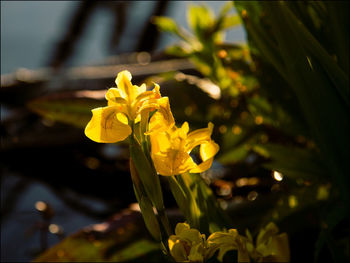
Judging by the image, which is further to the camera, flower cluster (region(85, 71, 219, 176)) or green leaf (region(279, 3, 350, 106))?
green leaf (region(279, 3, 350, 106))

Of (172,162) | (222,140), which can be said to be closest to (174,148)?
(172,162)

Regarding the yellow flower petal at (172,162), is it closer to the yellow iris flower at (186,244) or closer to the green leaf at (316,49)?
the yellow iris flower at (186,244)

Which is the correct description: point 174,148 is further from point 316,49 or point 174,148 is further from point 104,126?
point 316,49

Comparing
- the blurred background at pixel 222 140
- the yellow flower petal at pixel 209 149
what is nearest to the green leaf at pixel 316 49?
the blurred background at pixel 222 140

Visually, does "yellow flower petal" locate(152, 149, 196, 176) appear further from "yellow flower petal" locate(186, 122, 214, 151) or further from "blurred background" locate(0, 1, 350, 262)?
"blurred background" locate(0, 1, 350, 262)

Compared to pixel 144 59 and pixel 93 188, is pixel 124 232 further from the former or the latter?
pixel 144 59

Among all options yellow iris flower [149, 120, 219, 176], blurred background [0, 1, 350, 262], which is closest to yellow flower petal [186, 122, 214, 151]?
yellow iris flower [149, 120, 219, 176]
